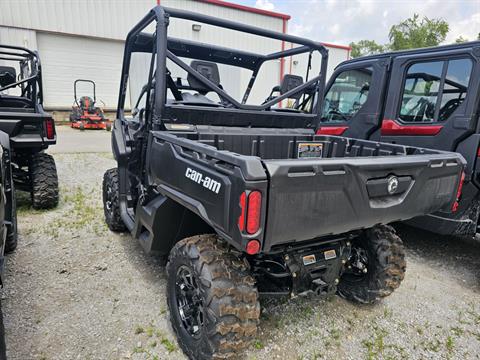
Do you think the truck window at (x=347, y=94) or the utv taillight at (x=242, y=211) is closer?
the utv taillight at (x=242, y=211)

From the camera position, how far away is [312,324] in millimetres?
2541

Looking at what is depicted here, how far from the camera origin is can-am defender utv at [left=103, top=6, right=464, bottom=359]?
159cm

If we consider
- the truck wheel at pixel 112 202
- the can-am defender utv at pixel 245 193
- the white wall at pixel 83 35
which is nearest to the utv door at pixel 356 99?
the can-am defender utv at pixel 245 193

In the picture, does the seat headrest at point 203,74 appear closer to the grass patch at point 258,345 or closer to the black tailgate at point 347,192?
the black tailgate at point 347,192

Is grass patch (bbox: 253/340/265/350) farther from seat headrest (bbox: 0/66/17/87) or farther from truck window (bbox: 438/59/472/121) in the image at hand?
seat headrest (bbox: 0/66/17/87)

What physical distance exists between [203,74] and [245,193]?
1861 millimetres

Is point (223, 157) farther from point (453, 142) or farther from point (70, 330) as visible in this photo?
point (453, 142)

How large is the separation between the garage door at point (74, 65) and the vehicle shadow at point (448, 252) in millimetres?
15123

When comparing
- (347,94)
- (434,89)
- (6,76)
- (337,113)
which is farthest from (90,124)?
(434,89)

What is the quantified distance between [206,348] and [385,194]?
52.3 inches

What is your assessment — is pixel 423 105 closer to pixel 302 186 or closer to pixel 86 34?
pixel 302 186

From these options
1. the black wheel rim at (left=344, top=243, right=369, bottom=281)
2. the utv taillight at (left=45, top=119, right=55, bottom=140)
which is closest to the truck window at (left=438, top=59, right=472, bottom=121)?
the black wheel rim at (left=344, top=243, right=369, bottom=281)

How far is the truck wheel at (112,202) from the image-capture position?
3617mm

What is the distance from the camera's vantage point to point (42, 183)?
4.46m
